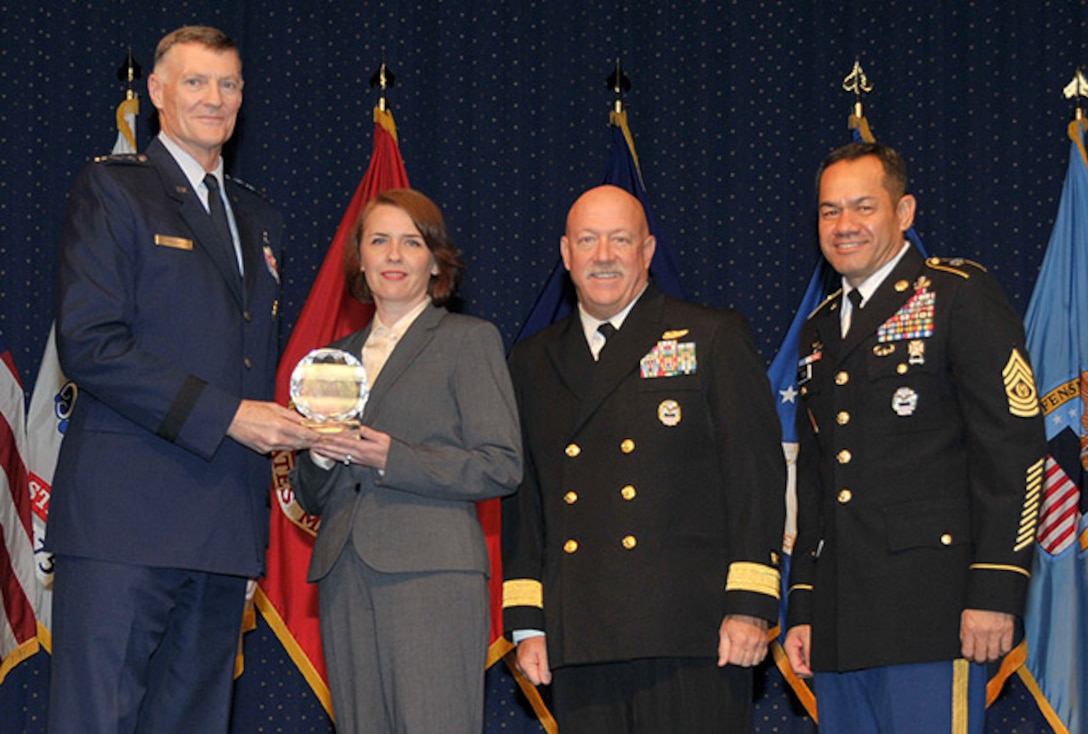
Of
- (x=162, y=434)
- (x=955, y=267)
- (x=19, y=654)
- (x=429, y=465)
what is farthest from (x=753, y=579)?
(x=19, y=654)

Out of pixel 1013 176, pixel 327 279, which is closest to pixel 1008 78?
pixel 1013 176

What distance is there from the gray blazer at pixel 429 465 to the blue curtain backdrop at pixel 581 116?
226 cm

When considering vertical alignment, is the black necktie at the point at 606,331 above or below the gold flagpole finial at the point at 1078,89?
below

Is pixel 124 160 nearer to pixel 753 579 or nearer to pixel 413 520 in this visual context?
pixel 413 520

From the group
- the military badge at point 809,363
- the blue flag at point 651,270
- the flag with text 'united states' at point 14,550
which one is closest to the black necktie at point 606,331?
the military badge at point 809,363

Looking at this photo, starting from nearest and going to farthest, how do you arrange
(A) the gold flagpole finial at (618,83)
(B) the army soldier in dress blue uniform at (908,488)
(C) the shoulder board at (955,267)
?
(B) the army soldier in dress blue uniform at (908,488)
(C) the shoulder board at (955,267)
(A) the gold flagpole finial at (618,83)

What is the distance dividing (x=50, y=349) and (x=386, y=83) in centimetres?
164

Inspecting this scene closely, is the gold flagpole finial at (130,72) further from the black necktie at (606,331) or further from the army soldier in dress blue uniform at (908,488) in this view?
the army soldier in dress blue uniform at (908,488)

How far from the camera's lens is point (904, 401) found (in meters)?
3.03

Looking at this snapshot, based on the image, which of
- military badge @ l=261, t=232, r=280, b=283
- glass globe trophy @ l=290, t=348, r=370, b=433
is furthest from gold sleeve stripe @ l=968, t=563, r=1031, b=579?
military badge @ l=261, t=232, r=280, b=283

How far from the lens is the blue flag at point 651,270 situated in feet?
16.3

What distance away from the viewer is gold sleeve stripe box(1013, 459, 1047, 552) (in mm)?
2852

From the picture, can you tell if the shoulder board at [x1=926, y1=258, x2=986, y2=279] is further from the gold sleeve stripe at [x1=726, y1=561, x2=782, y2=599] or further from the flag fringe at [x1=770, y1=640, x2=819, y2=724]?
the flag fringe at [x1=770, y1=640, x2=819, y2=724]

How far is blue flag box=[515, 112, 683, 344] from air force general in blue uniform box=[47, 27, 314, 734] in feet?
6.43
